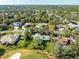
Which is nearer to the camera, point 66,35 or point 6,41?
point 6,41

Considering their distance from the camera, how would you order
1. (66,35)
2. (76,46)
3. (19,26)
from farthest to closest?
(19,26), (66,35), (76,46)

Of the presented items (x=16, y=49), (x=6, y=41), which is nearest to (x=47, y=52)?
(x=16, y=49)

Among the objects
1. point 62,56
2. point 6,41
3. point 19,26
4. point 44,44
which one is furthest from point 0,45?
point 19,26

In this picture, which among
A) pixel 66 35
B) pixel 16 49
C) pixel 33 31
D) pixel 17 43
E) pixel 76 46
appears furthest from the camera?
pixel 33 31

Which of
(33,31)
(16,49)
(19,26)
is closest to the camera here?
(16,49)

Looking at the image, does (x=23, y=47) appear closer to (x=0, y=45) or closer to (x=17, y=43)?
(x=17, y=43)

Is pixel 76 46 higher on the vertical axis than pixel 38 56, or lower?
higher

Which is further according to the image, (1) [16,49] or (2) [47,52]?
(1) [16,49]

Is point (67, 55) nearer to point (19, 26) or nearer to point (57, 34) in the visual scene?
point (57, 34)

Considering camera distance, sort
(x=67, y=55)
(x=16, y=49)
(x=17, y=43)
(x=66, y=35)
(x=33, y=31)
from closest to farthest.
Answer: (x=67, y=55)
(x=16, y=49)
(x=17, y=43)
(x=66, y=35)
(x=33, y=31)
